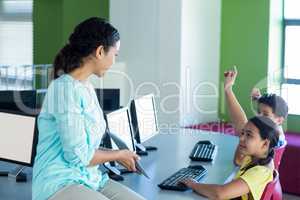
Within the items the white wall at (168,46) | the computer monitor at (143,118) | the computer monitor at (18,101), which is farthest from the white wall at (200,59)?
the computer monitor at (18,101)

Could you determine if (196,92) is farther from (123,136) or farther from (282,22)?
(123,136)

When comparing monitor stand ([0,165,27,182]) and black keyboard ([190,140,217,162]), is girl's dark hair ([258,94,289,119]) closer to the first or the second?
black keyboard ([190,140,217,162])

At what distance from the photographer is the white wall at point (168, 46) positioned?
478 centimetres

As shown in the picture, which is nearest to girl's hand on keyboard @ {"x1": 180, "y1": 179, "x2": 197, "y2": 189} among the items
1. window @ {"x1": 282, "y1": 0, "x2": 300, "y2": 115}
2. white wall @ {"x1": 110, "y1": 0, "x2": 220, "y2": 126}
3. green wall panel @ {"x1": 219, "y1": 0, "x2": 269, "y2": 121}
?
white wall @ {"x1": 110, "y1": 0, "x2": 220, "y2": 126}

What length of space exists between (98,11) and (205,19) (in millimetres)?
1652

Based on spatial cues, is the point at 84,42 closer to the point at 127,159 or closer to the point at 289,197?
the point at 127,159

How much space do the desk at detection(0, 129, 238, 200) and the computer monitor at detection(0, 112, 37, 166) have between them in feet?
Answer: 0.39

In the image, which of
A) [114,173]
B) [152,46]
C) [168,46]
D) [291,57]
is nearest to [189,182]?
[114,173]

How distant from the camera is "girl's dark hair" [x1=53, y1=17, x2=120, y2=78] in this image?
1.87 meters

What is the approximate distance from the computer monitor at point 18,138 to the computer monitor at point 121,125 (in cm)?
38

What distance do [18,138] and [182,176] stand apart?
83cm

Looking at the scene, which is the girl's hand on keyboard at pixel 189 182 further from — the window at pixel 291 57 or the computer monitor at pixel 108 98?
the window at pixel 291 57

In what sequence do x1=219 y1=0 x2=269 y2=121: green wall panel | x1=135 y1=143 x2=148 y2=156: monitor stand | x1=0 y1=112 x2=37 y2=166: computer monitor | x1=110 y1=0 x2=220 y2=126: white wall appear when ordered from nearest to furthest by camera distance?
x1=0 y1=112 x2=37 y2=166: computer monitor
x1=135 y1=143 x2=148 y2=156: monitor stand
x1=110 y1=0 x2=220 y2=126: white wall
x1=219 y1=0 x2=269 y2=121: green wall panel

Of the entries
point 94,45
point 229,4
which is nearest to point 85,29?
point 94,45
